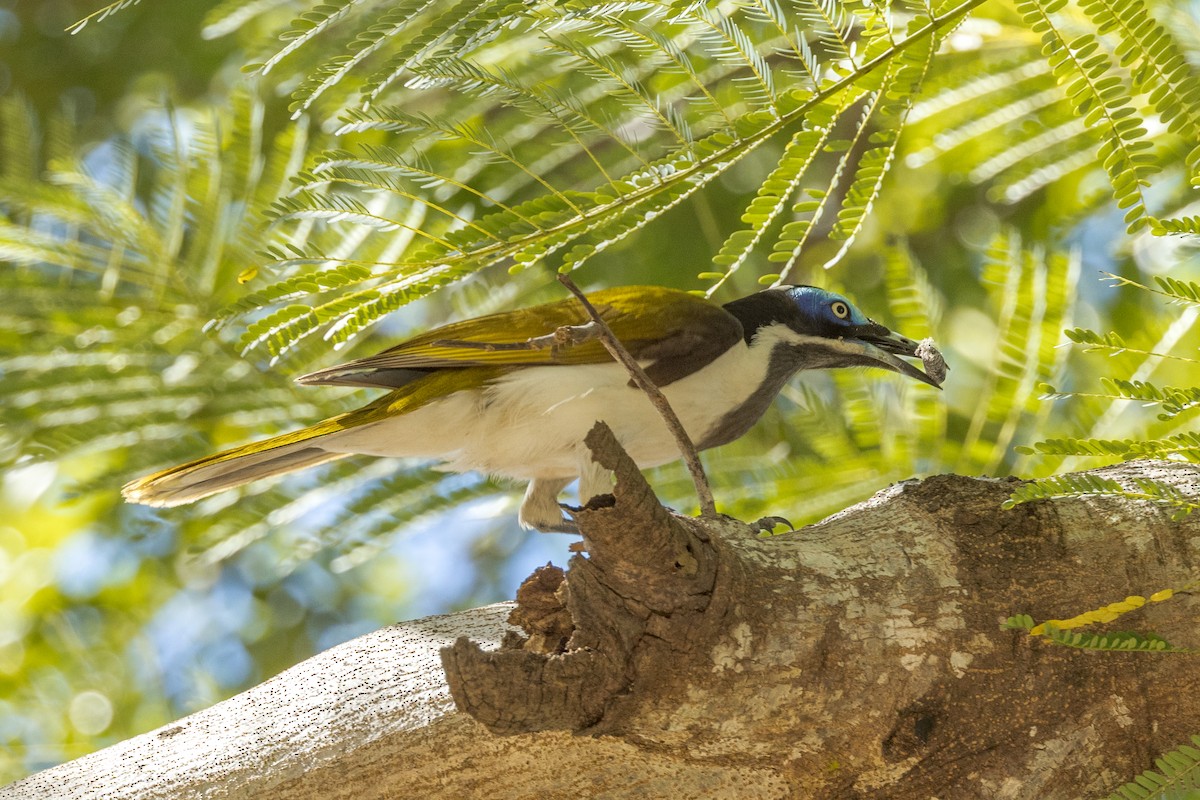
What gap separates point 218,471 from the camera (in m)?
3.76

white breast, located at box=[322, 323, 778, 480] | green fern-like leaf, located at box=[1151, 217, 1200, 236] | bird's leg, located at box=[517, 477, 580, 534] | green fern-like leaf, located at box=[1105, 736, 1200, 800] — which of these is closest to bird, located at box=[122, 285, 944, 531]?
white breast, located at box=[322, 323, 778, 480]

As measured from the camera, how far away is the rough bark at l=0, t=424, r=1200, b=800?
2471 mm

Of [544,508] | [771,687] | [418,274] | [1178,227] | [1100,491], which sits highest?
[418,274]

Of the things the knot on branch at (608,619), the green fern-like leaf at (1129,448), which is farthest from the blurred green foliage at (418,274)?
the knot on branch at (608,619)

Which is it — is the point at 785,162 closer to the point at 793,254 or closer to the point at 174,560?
the point at 793,254

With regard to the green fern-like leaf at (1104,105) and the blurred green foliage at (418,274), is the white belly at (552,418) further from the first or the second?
the green fern-like leaf at (1104,105)

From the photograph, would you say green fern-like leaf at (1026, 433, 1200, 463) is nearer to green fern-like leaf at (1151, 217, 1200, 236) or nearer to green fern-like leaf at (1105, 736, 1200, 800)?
green fern-like leaf at (1151, 217, 1200, 236)

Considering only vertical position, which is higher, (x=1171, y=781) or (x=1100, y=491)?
(x=1100, y=491)

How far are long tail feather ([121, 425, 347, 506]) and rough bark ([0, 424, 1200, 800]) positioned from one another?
3.62 feet

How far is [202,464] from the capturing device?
372 cm

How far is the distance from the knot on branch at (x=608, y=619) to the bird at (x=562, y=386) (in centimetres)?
121

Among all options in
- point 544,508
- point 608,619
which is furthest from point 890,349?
point 608,619

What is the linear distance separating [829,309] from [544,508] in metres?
1.20

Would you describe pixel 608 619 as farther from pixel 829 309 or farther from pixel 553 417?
pixel 829 309
